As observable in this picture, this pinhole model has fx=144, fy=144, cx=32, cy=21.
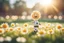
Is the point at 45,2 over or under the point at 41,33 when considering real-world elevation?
over

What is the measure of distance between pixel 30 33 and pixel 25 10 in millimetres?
259

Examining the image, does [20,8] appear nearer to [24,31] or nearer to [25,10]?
[25,10]

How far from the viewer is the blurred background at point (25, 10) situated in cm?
158

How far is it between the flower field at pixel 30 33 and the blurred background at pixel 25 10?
67 mm

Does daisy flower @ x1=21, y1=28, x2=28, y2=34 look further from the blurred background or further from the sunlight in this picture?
the sunlight

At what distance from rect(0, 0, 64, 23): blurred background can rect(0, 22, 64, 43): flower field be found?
0.07 metres

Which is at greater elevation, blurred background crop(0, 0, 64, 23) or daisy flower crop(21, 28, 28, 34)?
blurred background crop(0, 0, 64, 23)

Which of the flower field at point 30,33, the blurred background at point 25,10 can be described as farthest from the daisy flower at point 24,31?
the blurred background at point 25,10

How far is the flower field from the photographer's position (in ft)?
5.05

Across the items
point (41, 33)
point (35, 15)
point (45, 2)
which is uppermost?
point (45, 2)

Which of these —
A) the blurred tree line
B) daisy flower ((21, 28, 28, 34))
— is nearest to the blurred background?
the blurred tree line

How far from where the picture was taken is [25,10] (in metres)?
1.59

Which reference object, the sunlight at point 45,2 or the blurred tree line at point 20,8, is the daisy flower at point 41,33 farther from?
the sunlight at point 45,2

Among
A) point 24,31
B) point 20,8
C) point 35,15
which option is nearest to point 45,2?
point 35,15
